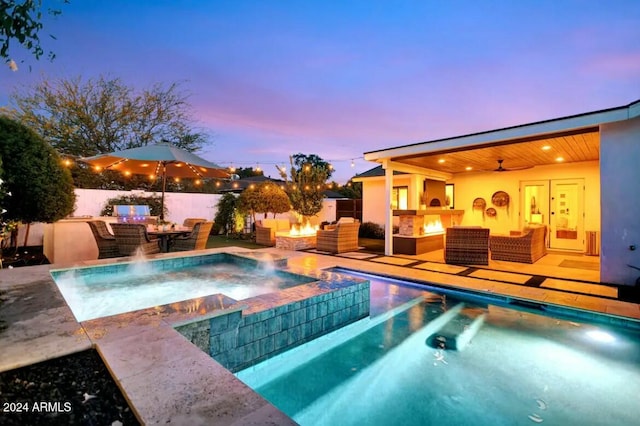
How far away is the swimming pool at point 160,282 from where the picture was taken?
4.64 meters

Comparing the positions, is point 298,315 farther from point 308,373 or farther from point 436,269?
point 436,269

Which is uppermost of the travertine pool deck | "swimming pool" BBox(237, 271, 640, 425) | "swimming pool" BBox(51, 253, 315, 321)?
the travertine pool deck

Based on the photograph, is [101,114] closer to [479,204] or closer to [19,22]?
[19,22]

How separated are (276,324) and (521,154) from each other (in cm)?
829

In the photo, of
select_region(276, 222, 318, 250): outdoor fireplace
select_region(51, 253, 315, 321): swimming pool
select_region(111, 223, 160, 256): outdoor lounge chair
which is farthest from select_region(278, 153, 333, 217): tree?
select_region(111, 223, 160, 256): outdoor lounge chair

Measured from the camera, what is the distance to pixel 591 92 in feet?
37.4

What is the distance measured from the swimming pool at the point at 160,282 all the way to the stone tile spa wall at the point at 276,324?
0.86 m

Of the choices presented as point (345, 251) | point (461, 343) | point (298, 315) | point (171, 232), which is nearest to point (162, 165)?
point (171, 232)

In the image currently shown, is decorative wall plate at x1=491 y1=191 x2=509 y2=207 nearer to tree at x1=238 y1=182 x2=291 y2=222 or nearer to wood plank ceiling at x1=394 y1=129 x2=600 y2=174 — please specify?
wood plank ceiling at x1=394 y1=129 x2=600 y2=174

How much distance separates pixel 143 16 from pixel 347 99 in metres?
7.88

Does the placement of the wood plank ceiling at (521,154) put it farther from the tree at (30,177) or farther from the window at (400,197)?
the tree at (30,177)

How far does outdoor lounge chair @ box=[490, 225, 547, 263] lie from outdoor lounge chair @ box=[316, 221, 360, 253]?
3.87 m

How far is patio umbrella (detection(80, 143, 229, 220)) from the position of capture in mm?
6754

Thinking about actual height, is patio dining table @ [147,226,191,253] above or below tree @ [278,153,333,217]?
below
